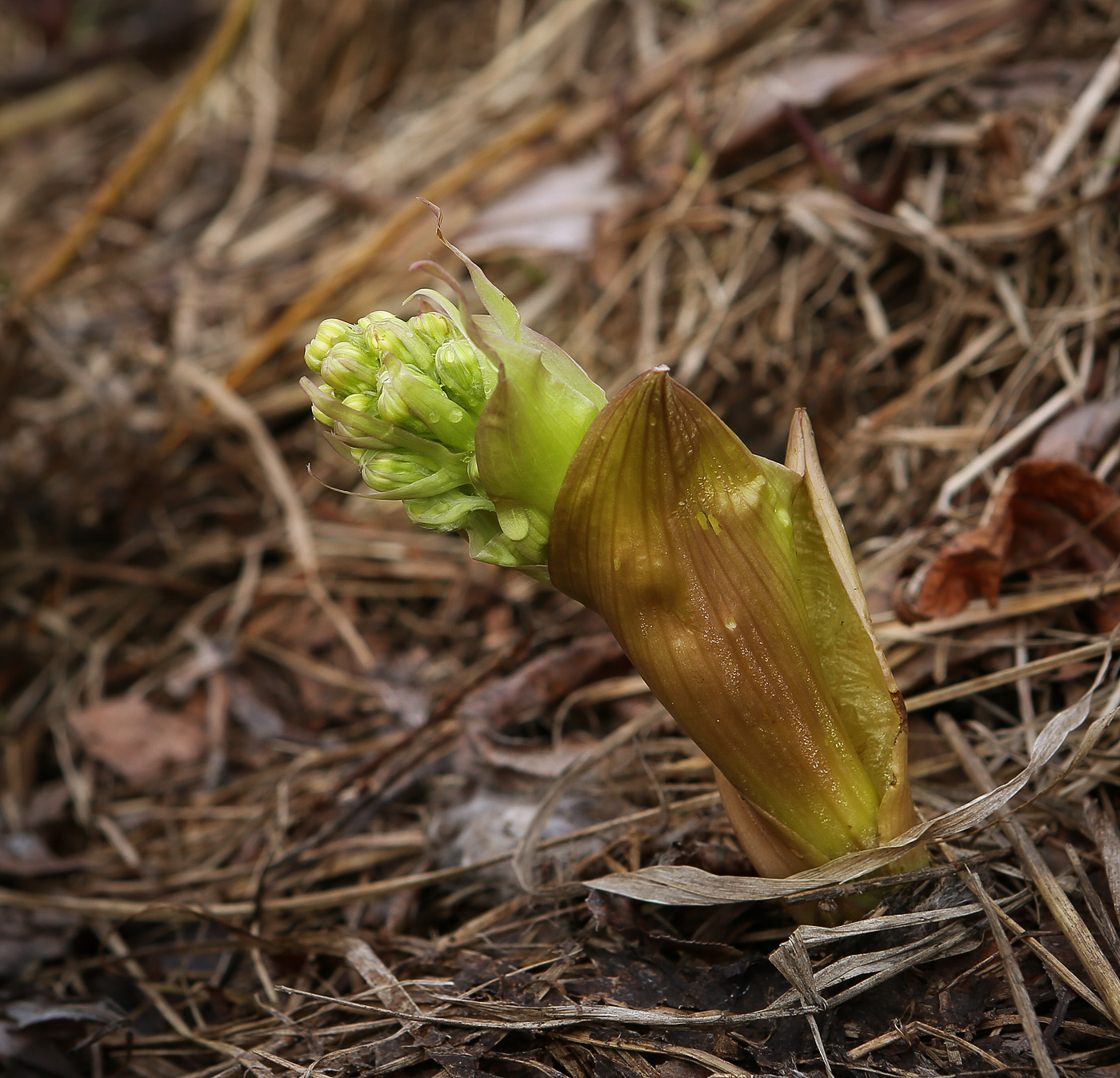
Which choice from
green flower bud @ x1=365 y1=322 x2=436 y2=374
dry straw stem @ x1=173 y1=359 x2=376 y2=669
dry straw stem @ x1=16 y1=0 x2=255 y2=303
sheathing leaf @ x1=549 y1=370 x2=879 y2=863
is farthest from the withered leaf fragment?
dry straw stem @ x1=16 y1=0 x2=255 y2=303

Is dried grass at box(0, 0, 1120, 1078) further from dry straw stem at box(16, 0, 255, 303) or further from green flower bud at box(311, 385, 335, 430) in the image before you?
green flower bud at box(311, 385, 335, 430)

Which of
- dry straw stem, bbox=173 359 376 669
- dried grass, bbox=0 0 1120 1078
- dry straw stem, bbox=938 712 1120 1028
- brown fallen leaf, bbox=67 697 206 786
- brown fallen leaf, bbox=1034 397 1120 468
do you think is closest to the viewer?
dry straw stem, bbox=938 712 1120 1028

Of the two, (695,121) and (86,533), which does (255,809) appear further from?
(695,121)

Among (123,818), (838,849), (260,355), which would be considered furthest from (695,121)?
(123,818)

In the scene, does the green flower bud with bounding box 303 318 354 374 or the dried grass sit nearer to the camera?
the green flower bud with bounding box 303 318 354 374

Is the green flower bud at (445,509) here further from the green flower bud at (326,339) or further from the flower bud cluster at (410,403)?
the green flower bud at (326,339)
